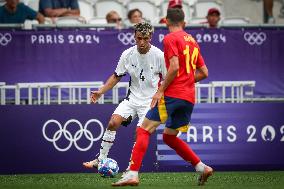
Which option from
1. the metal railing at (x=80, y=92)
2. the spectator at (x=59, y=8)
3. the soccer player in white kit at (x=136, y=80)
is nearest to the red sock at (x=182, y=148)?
the soccer player in white kit at (x=136, y=80)

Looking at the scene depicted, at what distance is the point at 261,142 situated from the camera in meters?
15.3

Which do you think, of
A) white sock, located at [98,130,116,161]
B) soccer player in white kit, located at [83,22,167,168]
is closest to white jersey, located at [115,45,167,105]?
soccer player in white kit, located at [83,22,167,168]

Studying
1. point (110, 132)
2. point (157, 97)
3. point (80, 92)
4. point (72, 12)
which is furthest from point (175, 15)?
point (72, 12)

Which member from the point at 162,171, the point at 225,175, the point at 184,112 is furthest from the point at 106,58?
the point at 184,112

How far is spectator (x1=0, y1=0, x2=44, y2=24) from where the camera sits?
17688 mm

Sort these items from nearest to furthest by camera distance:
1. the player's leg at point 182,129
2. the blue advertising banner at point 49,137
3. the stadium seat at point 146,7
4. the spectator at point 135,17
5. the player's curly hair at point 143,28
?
the player's leg at point 182,129 < the player's curly hair at point 143,28 < the blue advertising banner at point 49,137 < the spectator at point 135,17 < the stadium seat at point 146,7

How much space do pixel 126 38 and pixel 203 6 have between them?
421 cm

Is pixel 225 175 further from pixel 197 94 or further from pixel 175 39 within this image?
pixel 175 39

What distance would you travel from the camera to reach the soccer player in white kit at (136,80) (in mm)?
13070

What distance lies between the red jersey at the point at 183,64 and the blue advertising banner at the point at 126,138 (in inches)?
141

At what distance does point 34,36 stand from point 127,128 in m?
2.36

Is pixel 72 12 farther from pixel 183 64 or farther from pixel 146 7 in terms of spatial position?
pixel 183 64

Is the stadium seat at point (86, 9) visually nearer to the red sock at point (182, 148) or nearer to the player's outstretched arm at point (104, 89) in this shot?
the player's outstretched arm at point (104, 89)

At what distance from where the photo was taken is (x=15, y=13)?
1775cm
